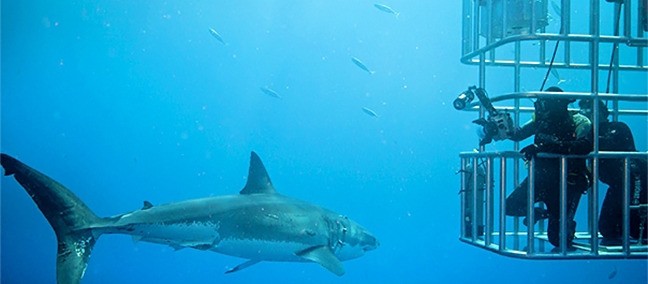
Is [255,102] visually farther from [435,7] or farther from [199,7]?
[435,7]

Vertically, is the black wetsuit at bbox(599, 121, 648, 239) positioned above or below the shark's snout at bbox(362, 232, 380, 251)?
above

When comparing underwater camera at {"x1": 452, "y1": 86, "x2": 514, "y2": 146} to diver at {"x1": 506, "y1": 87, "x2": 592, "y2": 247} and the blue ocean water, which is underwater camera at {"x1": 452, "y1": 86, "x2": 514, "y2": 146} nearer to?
diver at {"x1": 506, "y1": 87, "x2": 592, "y2": 247}

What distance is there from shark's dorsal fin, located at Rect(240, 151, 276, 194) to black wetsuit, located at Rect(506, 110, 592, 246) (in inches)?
149

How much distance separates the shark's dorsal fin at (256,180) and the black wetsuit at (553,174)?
12.4 ft

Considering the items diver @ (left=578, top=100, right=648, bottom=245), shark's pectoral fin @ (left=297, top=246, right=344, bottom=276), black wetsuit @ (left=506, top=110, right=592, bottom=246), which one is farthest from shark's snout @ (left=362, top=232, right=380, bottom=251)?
diver @ (left=578, top=100, right=648, bottom=245)

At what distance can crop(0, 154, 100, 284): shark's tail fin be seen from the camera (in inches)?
235

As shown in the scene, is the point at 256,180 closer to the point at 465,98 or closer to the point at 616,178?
the point at 465,98

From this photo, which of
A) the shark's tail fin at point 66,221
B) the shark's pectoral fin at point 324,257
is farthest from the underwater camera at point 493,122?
the shark's tail fin at point 66,221

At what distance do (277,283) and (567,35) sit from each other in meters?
32.6

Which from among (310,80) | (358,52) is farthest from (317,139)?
(358,52)

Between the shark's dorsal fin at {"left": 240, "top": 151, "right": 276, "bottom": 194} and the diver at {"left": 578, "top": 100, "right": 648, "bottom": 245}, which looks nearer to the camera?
the diver at {"left": 578, "top": 100, "right": 648, "bottom": 245}

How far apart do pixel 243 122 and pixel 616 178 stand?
1713 inches

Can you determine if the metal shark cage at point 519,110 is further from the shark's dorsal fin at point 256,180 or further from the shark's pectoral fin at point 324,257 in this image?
the shark's dorsal fin at point 256,180

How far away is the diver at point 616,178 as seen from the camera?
19.6ft
